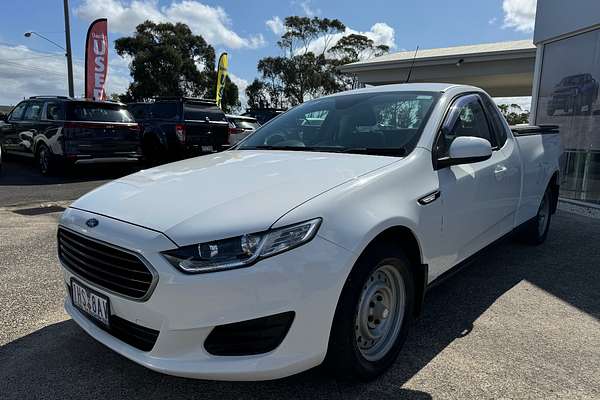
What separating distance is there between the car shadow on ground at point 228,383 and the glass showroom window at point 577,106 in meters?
5.08

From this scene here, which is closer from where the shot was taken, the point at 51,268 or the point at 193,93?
the point at 51,268

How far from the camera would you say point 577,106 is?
8.45 metres

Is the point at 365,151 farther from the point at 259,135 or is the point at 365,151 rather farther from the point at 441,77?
the point at 441,77

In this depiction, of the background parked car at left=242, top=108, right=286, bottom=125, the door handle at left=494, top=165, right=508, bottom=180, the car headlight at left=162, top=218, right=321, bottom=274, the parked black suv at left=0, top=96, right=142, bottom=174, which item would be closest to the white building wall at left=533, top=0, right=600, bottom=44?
the door handle at left=494, top=165, right=508, bottom=180

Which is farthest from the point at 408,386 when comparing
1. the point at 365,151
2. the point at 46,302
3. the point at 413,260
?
the point at 46,302

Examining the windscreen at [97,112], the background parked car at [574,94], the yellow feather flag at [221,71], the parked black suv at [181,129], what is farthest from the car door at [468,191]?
the yellow feather flag at [221,71]

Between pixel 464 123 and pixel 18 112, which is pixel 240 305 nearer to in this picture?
pixel 464 123

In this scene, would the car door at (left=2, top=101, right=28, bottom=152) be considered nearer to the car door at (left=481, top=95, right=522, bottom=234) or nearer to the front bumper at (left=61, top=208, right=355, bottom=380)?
the car door at (left=481, top=95, right=522, bottom=234)

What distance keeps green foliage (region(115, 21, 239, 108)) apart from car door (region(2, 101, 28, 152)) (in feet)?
97.3

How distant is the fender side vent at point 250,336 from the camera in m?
1.92

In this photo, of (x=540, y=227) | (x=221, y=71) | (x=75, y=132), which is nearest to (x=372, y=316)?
(x=540, y=227)

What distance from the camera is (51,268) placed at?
13.7ft

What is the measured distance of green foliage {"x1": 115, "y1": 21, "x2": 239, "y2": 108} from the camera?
40031mm

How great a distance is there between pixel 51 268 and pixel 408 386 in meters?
3.39
